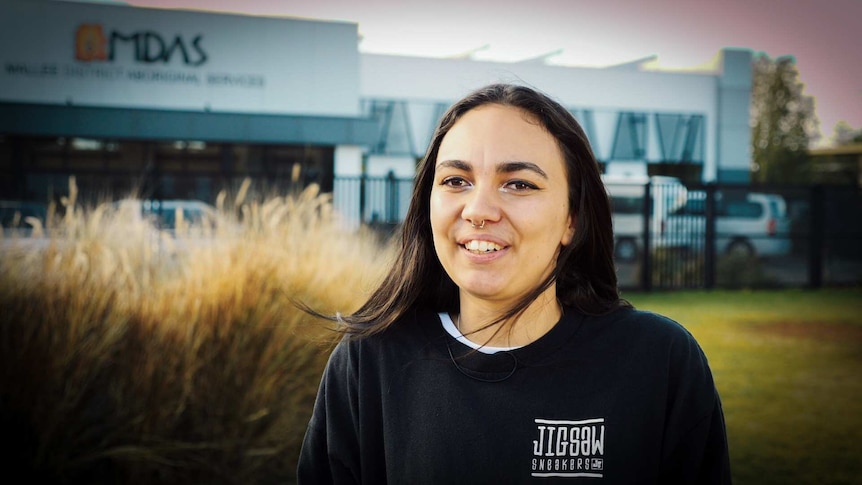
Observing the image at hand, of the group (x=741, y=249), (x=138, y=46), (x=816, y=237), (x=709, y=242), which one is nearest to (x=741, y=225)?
(x=741, y=249)

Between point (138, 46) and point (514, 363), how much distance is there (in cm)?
2399

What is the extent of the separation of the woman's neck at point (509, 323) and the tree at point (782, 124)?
36501 mm

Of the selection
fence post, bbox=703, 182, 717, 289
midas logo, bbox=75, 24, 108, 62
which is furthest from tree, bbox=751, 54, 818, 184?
midas logo, bbox=75, 24, 108, 62

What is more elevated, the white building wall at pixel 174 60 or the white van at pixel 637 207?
the white building wall at pixel 174 60

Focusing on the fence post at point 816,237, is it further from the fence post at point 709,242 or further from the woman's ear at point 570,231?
the woman's ear at point 570,231

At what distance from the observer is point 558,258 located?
211 centimetres

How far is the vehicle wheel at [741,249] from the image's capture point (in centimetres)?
1602

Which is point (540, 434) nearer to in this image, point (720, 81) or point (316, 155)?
point (316, 155)

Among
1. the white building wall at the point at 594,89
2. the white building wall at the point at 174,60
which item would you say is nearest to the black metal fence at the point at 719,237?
the white building wall at the point at 174,60

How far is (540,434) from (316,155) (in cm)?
2532

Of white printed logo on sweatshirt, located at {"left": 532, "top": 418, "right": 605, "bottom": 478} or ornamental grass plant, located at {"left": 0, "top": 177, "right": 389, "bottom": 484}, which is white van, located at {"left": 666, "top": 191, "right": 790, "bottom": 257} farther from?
white printed logo on sweatshirt, located at {"left": 532, "top": 418, "right": 605, "bottom": 478}

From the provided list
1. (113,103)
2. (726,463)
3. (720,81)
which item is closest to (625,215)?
(113,103)

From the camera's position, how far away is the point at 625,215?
60.7 feet

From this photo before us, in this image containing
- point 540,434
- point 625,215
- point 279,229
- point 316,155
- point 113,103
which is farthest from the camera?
point 316,155
